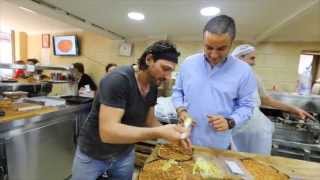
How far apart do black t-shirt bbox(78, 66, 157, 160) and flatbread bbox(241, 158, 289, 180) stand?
0.57 meters

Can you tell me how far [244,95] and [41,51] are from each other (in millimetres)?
4666

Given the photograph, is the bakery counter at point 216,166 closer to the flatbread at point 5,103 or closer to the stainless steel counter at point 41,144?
the stainless steel counter at point 41,144

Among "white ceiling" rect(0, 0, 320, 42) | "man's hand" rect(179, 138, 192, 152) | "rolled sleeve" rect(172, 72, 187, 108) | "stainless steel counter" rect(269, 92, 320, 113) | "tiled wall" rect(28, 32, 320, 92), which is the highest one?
"white ceiling" rect(0, 0, 320, 42)

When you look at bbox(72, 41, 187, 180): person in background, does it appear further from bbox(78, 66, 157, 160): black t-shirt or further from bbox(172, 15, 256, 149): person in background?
bbox(172, 15, 256, 149): person in background

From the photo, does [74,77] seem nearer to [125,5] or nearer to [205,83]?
[125,5]

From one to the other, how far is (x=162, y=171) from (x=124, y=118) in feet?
1.18

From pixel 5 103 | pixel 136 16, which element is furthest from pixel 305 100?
pixel 5 103

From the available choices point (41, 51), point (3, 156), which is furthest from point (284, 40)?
point (41, 51)

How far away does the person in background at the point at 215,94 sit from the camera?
1213 millimetres

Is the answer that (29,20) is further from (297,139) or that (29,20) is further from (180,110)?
(297,139)

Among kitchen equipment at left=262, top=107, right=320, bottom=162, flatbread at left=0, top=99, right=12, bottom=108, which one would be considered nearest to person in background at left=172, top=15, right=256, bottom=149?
kitchen equipment at left=262, top=107, right=320, bottom=162

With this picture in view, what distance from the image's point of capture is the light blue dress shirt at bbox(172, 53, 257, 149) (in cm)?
124

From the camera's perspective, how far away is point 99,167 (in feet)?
4.08

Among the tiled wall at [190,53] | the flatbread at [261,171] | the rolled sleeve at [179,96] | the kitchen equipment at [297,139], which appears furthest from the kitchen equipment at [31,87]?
the kitchen equipment at [297,139]
